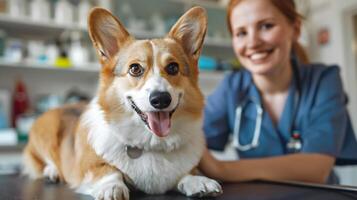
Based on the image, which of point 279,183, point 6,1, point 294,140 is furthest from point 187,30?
point 6,1

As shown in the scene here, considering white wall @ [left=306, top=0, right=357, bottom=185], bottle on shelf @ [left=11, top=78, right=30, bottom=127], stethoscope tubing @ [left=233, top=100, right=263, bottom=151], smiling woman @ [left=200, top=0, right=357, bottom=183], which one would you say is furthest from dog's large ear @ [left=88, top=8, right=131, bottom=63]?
white wall @ [left=306, top=0, right=357, bottom=185]

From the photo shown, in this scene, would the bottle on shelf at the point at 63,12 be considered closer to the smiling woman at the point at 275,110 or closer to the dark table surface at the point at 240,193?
the smiling woman at the point at 275,110

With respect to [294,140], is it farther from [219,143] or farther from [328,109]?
[219,143]

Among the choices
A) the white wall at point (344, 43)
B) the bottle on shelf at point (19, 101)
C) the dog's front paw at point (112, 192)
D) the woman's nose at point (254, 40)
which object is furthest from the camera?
the white wall at point (344, 43)

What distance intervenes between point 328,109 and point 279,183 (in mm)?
339

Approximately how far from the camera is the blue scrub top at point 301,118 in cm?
101

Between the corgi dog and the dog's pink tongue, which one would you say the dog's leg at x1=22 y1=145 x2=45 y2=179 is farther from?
the dog's pink tongue

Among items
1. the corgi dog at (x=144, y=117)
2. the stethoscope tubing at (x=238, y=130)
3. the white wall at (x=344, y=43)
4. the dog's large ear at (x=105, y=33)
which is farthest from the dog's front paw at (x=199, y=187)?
the white wall at (x=344, y=43)

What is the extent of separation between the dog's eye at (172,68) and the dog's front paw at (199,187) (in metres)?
0.24

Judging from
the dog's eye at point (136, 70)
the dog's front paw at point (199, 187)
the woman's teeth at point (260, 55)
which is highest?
the woman's teeth at point (260, 55)

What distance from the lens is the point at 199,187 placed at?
68 centimetres

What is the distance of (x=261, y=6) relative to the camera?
42.4 inches

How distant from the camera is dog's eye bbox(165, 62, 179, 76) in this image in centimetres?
72

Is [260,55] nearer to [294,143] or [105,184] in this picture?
[294,143]
